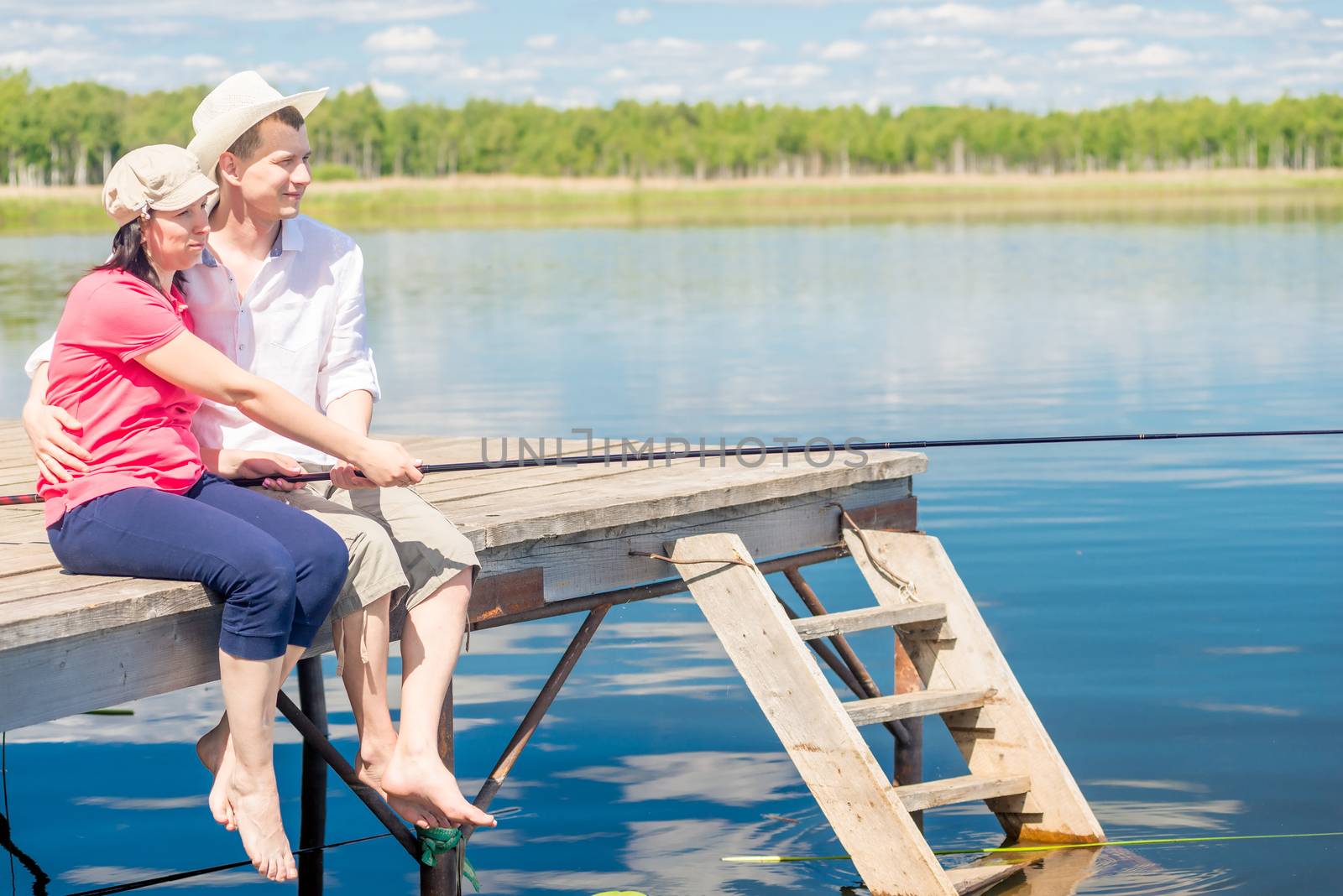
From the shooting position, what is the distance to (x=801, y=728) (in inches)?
171

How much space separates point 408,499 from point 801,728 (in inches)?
Result: 47.7

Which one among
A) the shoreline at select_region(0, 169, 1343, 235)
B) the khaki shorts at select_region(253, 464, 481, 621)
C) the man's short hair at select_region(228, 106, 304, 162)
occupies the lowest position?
the khaki shorts at select_region(253, 464, 481, 621)

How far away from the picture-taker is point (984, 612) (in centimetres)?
802

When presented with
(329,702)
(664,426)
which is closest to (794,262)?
(664,426)

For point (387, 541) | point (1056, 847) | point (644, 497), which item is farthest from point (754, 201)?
point (387, 541)

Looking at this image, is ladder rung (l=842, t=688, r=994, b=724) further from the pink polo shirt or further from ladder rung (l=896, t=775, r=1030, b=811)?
the pink polo shirt

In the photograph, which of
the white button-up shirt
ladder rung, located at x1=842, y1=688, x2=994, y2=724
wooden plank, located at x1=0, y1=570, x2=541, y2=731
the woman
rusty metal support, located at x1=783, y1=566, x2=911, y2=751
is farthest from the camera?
rusty metal support, located at x1=783, y1=566, x2=911, y2=751

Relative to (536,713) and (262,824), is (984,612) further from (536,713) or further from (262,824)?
(262,824)

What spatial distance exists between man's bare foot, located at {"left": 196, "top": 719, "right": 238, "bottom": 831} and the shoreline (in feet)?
169

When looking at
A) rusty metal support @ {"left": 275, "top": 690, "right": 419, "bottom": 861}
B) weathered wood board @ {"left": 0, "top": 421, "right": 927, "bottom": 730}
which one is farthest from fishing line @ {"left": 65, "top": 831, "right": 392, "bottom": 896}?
weathered wood board @ {"left": 0, "top": 421, "right": 927, "bottom": 730}

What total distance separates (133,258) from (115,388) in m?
0.26

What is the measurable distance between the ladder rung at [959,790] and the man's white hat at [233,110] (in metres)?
2.15

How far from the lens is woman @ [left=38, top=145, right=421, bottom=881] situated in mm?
3248

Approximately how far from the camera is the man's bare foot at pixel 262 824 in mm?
3326
